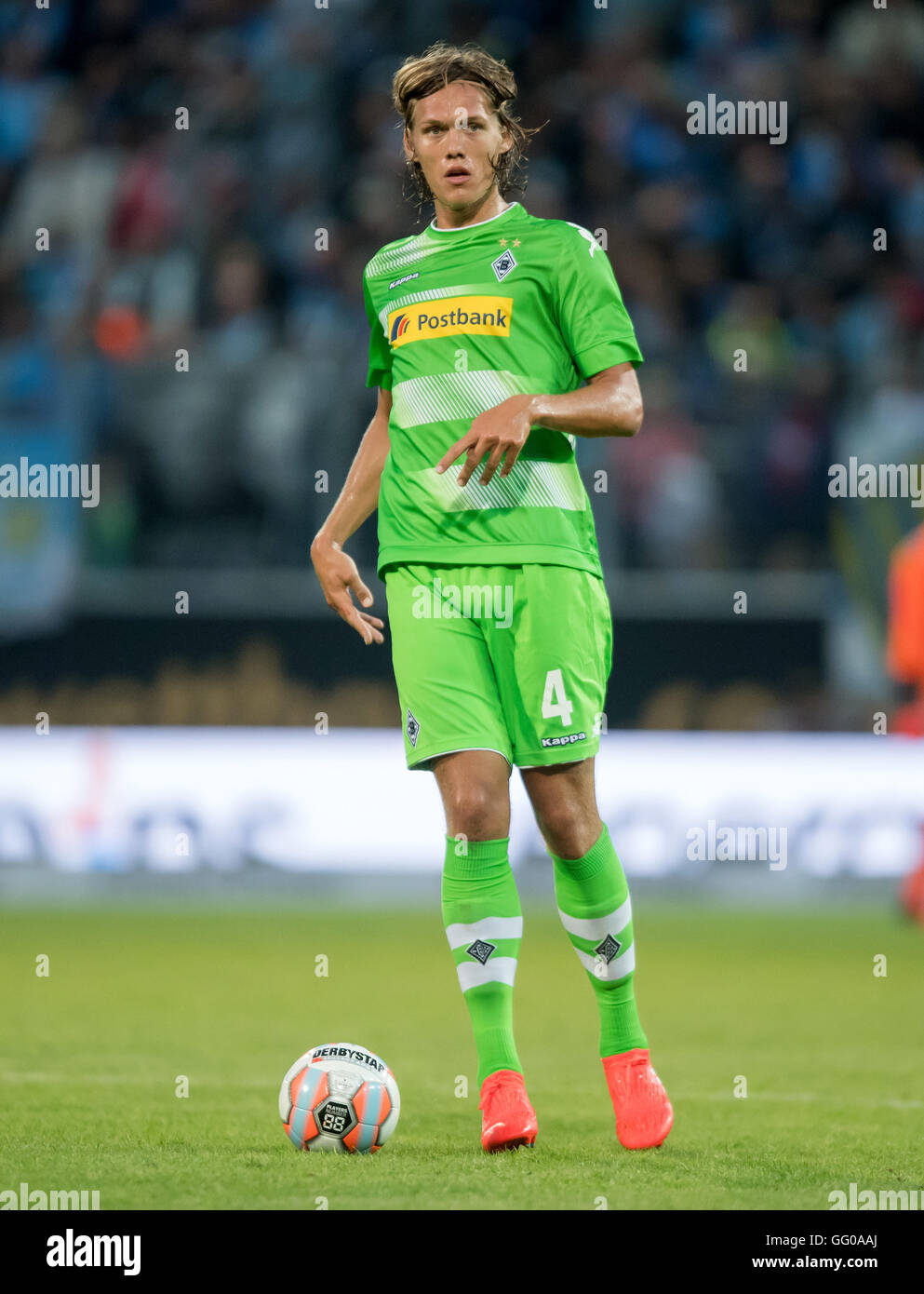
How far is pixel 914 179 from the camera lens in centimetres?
1408

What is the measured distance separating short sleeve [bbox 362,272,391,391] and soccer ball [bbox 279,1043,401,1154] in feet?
5.60

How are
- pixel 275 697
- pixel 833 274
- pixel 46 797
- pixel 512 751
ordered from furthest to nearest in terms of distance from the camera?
pixel 833 274 → pixel 275 697 → pixel 46 797 → pixel 512 751

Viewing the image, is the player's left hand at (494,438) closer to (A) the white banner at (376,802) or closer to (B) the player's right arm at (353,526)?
(B) the player's right arm at (353,526)

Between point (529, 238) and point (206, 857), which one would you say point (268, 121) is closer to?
point (206, 857)

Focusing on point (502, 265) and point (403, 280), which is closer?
point (502, 265)

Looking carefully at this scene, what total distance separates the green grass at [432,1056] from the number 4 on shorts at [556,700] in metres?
0.97

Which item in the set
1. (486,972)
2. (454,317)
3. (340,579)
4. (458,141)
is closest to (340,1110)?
(486,972)

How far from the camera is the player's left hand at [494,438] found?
3883mm

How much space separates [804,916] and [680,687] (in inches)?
71.4

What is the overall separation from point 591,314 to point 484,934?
1461 millimetres

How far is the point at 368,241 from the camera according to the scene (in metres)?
13.2

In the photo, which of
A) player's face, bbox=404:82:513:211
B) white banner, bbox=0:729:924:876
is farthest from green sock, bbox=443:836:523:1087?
white banner, bbox=0:729:924:876

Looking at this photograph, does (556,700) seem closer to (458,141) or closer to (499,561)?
(499,561)

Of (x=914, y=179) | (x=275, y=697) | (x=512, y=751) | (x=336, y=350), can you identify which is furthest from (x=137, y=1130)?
(x=914, y=179)
